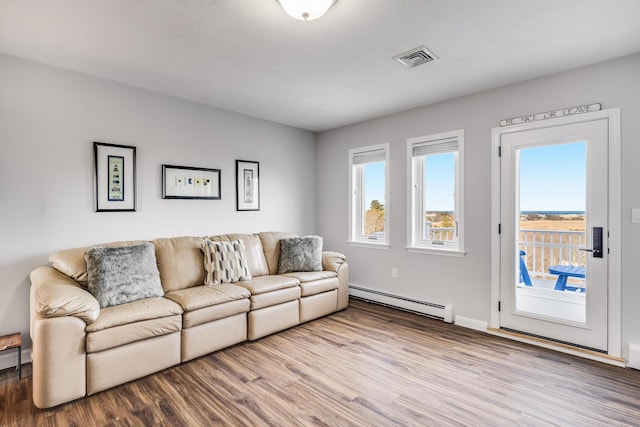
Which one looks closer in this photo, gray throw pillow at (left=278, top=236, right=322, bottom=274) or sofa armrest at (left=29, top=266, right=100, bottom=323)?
sofa armrest at (left=29, top=266, right=100, bottom=323)

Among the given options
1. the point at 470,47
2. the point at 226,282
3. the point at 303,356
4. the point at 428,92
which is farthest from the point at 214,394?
the point at 428,92

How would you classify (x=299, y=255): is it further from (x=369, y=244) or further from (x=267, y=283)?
(x=369, y=244)

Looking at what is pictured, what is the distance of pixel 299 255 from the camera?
4020 mm

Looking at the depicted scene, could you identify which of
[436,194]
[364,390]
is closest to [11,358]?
[364,390]

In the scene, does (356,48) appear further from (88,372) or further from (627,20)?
(88,372)

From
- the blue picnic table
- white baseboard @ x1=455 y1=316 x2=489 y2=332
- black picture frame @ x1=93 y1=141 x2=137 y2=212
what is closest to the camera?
the blue picnic table

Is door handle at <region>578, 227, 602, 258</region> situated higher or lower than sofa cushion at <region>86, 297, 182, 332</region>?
higher

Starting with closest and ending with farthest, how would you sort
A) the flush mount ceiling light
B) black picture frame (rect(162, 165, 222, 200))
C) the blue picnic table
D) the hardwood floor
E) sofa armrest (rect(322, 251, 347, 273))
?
1. the flush mount ceiling light
2. the hardwood floor
3. the blue picnic table
4. black picture frame (rect(162, 165, 222, 200))
5. sofa armrest (rect(322, 251, 347, 273))

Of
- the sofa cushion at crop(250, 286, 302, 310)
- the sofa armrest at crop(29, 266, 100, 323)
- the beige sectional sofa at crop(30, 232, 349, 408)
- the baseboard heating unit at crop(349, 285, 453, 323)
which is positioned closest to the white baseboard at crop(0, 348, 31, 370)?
the beige sectional sofa at crop(30, 232, 349, 408)

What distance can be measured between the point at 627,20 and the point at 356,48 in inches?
72.0

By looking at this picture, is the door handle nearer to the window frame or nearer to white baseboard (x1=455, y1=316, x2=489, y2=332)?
white baseboard (x1=455, y1=316, x2=489, y2=332)

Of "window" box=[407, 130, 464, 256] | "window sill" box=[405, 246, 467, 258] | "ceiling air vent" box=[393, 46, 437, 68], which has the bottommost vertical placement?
"window sill" box=[405, 246, 467, 258]

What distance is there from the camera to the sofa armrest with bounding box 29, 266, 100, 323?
2055 mm

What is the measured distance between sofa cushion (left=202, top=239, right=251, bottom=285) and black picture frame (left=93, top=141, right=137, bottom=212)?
90 cm
